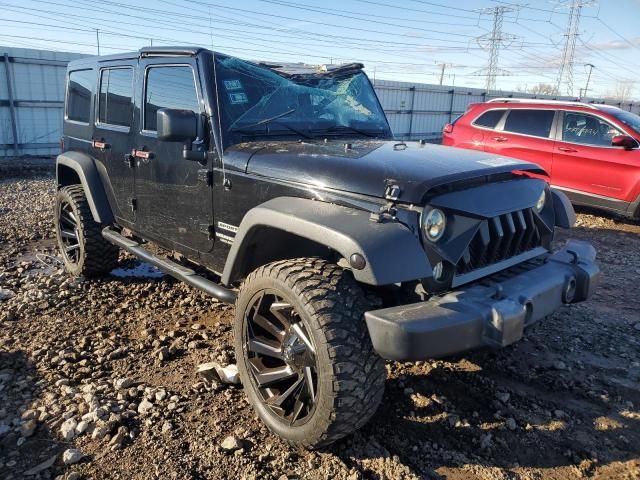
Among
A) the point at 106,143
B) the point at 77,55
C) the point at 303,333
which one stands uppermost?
the point at 77,55

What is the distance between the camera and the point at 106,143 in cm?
449

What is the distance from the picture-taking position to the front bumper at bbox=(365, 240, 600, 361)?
6.93ft

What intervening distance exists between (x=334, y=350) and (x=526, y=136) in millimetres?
7186

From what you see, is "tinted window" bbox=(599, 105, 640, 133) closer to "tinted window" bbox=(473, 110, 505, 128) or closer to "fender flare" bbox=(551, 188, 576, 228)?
"tinted window" bbox=(473, 110, 505, 128)

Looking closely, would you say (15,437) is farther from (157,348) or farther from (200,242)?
(200,242)

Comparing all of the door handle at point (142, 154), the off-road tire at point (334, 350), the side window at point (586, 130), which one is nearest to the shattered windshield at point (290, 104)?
the door handle at point (142, 154)

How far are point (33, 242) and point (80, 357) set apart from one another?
138 inches

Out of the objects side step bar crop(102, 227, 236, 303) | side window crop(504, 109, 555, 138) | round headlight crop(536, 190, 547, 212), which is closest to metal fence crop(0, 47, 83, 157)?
side step bar crop(102, 227, 236, 303)

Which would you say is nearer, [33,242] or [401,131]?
[33,242]

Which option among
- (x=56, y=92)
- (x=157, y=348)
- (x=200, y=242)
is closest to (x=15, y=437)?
(x=157, y=348)

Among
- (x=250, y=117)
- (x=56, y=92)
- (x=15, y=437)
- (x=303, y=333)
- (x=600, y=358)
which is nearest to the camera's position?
(x=303, y=333)

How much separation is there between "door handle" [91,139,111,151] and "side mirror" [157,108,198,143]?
1662 millimetres

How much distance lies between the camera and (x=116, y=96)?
4.41m

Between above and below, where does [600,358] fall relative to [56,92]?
below
